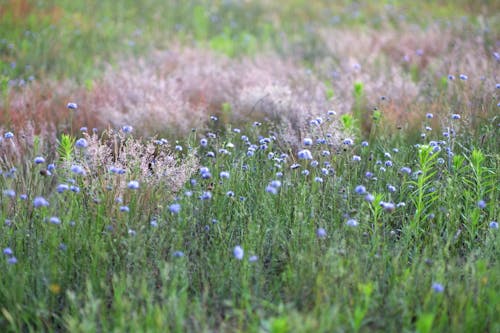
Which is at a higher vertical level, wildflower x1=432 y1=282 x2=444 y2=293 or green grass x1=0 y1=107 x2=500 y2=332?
wildflower x1=432 y1=282 x2=444 y2=293

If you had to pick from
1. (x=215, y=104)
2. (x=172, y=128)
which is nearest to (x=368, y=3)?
(x=215, y=104)

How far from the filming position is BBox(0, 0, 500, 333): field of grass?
2.73 m

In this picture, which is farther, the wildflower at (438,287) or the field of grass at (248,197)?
the field of grass at (248,197)

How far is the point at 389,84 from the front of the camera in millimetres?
6191

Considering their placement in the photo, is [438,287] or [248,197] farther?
[248,197]

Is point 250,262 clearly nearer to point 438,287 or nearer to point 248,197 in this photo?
point 248,197

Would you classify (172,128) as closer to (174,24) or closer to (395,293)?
(395,293)

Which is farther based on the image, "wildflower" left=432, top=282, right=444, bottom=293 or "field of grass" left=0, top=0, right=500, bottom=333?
"field of grass" left=0, top=0, right=500, bottom=333

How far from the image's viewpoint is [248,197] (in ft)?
12.1

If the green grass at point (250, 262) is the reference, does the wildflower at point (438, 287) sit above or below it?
above

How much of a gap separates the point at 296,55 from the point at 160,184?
546 cm

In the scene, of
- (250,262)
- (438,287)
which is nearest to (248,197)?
(250,262)

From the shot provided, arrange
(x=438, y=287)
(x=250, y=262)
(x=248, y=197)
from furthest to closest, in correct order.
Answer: (x=248, y=197), (x=250, y=262), (x=438, y=287)

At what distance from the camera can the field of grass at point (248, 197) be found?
2.73 metres
